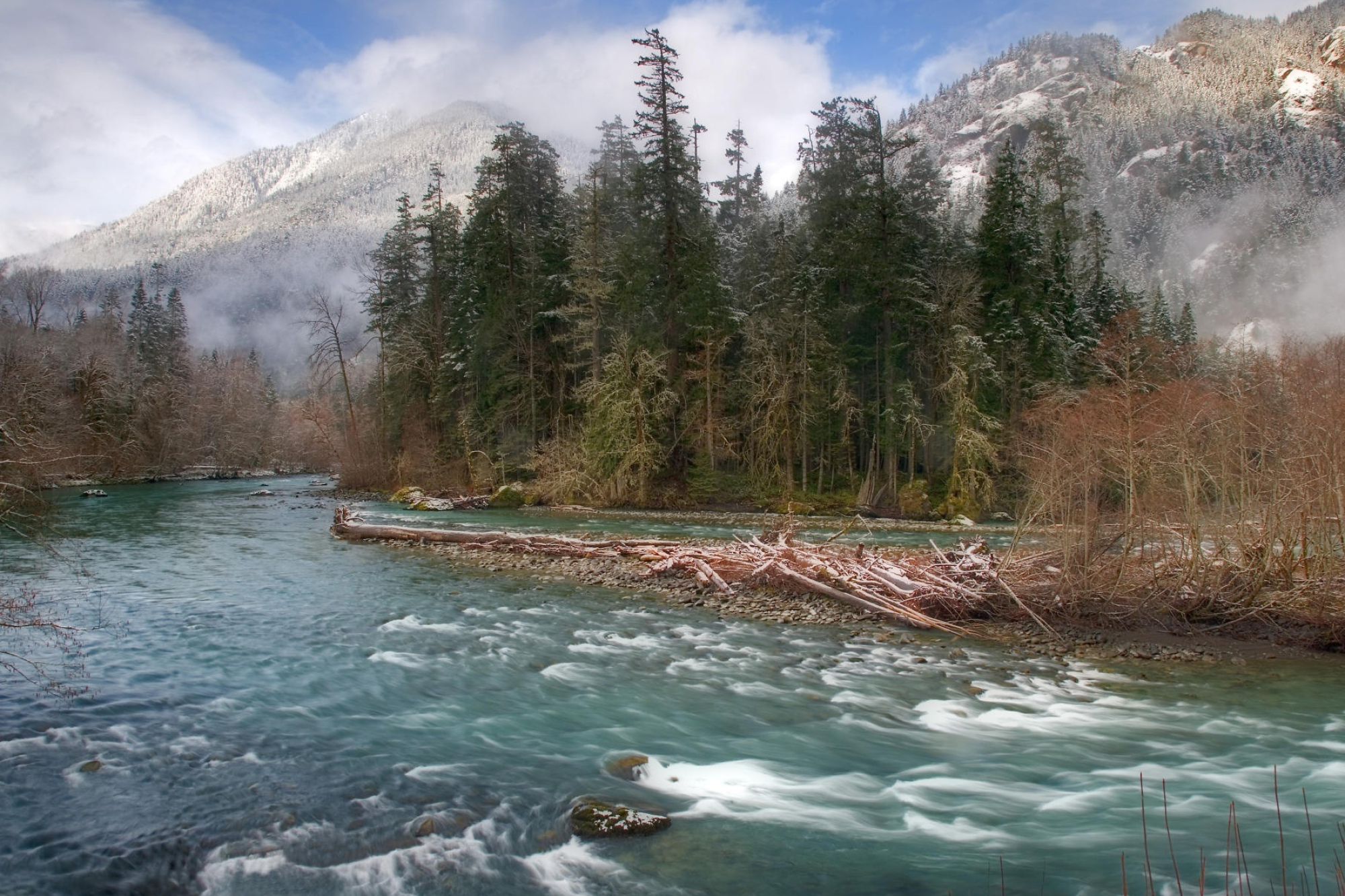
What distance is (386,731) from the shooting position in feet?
24.7

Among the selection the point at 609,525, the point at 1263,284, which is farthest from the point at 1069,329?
the point at 1263,284

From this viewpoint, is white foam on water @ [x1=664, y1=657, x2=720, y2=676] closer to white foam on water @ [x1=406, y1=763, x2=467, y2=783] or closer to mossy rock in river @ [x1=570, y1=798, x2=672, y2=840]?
white foam on water @ [x1=406, y1=763, x2=467, y2=783]

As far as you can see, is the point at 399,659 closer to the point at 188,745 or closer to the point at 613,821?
the point at 188,745

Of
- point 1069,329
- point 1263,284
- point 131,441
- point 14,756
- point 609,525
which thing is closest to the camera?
point 14,756

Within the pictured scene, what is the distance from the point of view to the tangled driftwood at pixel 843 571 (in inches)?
458

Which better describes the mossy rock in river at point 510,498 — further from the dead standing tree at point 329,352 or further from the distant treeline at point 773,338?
the dead standing tree at point 329,352

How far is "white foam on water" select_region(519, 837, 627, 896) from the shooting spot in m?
4.82

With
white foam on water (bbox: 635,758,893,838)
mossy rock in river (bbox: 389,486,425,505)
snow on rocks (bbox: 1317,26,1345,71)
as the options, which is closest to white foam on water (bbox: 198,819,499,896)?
white foam on water (bbox: 635,758,893,838)

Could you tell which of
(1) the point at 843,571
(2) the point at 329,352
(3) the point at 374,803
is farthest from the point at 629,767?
(2) the point at 329,352

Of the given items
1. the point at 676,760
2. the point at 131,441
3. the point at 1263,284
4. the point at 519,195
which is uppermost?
the point at 1263,284

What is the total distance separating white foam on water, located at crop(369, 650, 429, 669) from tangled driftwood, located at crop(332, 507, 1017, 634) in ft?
19.6

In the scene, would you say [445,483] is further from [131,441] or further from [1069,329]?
[1069,329]

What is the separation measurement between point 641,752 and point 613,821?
151cm

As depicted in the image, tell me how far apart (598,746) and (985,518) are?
25403 millimetres
